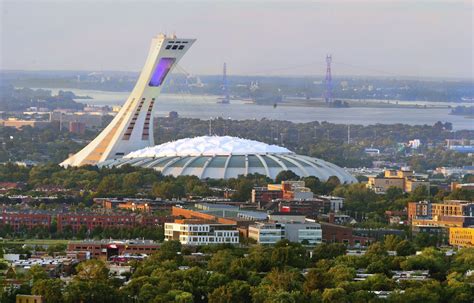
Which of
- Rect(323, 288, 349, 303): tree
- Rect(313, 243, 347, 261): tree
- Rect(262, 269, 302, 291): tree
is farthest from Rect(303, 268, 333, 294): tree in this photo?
Rect(313, 243, 347, 261): tree

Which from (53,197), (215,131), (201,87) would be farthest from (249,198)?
(201,87)

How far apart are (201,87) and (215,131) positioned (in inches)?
606

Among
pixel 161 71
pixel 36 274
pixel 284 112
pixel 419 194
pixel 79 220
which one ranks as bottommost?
pixel 284 112

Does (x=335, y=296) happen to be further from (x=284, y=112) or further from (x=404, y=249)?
(x=284, y=112)

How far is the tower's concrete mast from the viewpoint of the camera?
2739 inches

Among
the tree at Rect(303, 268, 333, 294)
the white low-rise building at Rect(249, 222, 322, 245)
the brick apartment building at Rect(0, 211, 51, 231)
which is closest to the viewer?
the tree at Rect(303, 268, 333, 294)

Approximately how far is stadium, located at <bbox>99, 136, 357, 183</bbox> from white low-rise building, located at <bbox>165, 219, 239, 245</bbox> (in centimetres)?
1687

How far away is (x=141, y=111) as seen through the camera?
229 ft

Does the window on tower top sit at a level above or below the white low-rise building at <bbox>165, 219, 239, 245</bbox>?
above

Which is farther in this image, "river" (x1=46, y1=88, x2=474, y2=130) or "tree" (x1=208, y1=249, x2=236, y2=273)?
"river" (x1=46, y1=88, x2=474, y2=130)

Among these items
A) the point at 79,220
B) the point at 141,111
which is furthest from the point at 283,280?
the point at 141,111

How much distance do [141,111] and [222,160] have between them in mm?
3805

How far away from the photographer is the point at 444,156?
8881 centimetres

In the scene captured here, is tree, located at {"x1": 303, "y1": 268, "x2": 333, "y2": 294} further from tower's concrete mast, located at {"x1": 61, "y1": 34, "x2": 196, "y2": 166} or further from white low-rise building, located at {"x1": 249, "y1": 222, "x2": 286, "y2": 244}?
tower's concrete mast, located at {"x1": 61, "y1": 34, "x2": 196, "y2": 166}
